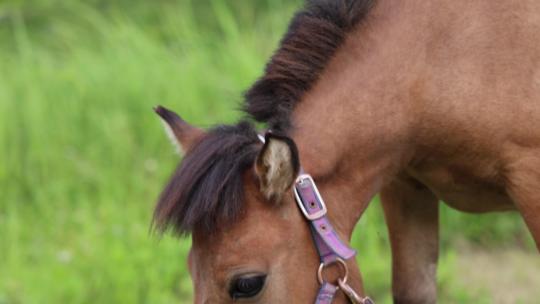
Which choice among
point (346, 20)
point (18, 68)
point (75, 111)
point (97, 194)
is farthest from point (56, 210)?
point (346, 20)

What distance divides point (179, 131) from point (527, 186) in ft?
3.49

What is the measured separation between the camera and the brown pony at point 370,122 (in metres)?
2.76

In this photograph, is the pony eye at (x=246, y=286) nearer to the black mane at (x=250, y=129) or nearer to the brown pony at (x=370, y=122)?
the brown pony at (x=370, y=122)

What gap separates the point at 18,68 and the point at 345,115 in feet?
13.6

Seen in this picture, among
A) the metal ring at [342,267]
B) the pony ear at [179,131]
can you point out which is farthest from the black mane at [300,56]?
the metal ring at [342,267]

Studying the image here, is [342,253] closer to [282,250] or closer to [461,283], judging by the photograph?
[282,250]

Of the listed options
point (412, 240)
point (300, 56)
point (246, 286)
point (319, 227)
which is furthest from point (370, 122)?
point (412, 240)

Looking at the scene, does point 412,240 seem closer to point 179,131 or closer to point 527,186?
point 527,186

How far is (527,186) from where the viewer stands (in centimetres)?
301

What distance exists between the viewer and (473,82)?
3051 millimetres

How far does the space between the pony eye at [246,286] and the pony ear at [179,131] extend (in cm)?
46

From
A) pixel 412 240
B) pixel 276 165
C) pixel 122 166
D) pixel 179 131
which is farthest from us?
pixel 122 166

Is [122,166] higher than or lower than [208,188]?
lower

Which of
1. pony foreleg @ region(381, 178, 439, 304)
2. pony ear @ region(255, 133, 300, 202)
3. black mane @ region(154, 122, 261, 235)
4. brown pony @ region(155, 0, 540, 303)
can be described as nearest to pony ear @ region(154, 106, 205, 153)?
brown pony @ region(155, 0, 540, 303)
